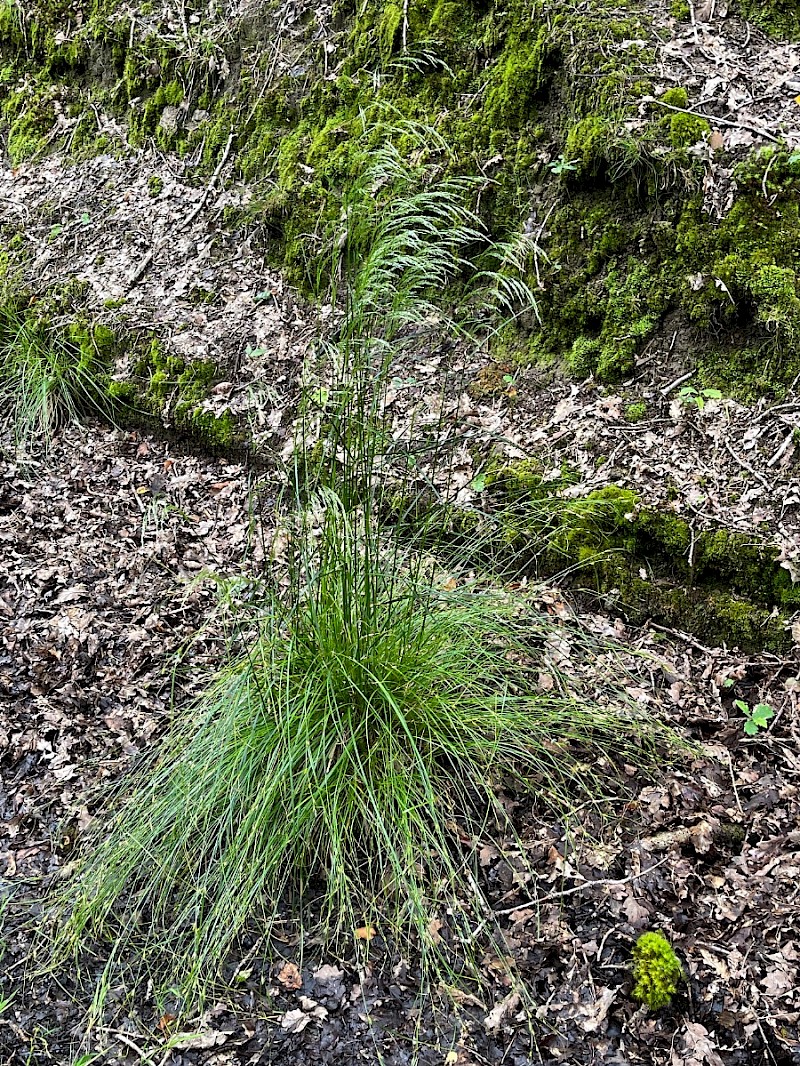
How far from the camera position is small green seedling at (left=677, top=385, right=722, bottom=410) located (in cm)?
396

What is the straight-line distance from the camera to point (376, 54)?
5535 millimetres

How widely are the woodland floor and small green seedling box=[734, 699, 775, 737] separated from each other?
4 centimetres

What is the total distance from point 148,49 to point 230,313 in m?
2.72

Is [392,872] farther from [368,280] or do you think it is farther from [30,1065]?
[368,280]

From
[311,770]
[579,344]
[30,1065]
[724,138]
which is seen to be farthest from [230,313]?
[30,1065]

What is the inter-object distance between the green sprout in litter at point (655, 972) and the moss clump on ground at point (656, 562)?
1392mm

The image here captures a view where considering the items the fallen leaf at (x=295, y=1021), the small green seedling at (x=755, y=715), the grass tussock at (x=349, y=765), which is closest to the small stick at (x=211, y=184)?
the grass tussock at (x=349, y=765)

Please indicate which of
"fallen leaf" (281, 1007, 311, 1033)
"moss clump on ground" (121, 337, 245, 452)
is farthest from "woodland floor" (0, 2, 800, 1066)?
"moss clump on ground" (121, 337, 245, 452)

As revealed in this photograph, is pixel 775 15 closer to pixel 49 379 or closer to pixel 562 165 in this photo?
pixel 562 165

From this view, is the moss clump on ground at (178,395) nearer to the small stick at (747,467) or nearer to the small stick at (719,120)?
the small stick at (747,467)

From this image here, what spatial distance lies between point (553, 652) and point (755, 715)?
821mm

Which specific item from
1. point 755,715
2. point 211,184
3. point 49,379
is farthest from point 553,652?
point 211,184

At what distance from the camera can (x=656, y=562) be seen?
3789mm

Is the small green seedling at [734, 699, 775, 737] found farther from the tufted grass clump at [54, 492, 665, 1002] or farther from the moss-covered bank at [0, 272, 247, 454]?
the moss-covered bank at [0, 272, 247, 454]
